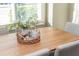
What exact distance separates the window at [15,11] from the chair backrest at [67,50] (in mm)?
1895

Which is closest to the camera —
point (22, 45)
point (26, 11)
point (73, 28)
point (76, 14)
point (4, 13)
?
point (22, 45)

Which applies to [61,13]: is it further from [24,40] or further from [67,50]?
[67,50]

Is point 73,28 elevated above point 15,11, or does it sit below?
below

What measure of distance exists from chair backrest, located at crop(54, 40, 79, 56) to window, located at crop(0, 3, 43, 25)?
1.90 m

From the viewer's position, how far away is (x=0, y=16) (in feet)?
10.4

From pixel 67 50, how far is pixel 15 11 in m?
2.13

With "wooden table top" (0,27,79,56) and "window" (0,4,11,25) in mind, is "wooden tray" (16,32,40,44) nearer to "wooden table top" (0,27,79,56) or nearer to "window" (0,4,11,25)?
"wooden table top" (0,27,79,56)

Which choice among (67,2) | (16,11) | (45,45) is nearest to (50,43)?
(45,45)

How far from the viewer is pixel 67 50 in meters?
1.36

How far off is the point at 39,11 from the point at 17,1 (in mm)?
565

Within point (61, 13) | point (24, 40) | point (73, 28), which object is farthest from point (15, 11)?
point (24, 40)

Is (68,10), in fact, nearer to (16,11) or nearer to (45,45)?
(16,11)

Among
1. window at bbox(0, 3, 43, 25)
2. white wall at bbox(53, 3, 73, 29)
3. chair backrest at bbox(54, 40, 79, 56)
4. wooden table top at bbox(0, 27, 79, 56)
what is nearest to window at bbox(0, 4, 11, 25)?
window at bbox(0, 3, 43, 25)

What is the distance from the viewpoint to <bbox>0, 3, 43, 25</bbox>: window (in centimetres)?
318
